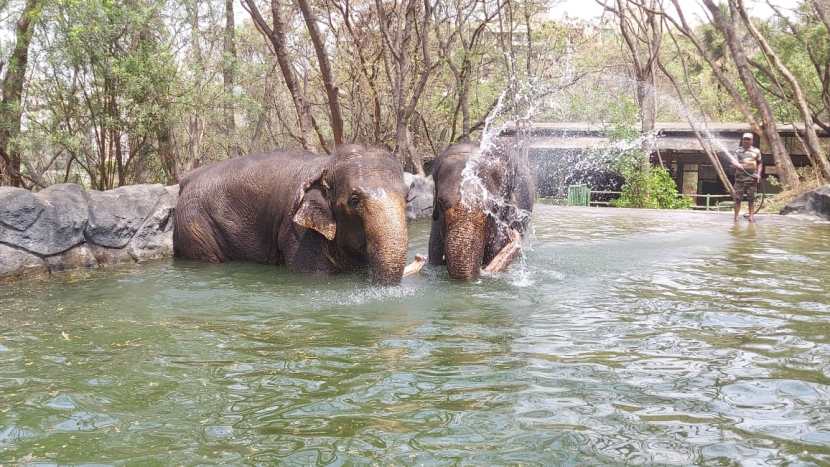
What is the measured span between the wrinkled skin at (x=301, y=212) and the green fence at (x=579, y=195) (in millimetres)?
16348

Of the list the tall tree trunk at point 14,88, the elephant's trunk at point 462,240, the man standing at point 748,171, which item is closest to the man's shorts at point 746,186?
the man standing at point 748,171

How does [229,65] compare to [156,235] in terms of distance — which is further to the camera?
[229,65]

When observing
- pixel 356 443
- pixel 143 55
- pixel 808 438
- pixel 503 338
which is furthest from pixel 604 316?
pixel 143 55

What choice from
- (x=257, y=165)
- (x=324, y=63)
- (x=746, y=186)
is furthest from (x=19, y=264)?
(x=746, y=186)

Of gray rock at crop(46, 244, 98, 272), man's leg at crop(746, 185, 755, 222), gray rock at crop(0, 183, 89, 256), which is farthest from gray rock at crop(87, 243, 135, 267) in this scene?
man's leg at crop(746, 185, 755, 222)

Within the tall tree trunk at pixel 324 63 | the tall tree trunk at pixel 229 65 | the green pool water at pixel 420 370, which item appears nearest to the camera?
the green pool water at pixel 420 370

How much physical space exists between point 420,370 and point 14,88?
10.8 m

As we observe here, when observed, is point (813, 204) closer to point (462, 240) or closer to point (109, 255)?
point (462, 240)

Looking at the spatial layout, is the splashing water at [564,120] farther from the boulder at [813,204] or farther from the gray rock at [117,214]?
the gray rock at [117,214]

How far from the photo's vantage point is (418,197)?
1836cm

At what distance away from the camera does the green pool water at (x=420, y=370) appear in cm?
365

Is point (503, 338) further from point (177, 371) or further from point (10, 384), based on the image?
point (10, 384)

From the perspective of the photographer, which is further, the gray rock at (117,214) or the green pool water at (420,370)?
the gray rock at (117,214)

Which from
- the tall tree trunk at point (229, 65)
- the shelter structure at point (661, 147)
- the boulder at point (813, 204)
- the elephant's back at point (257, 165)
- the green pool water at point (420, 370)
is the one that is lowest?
the green pool water at point (420, 370)
